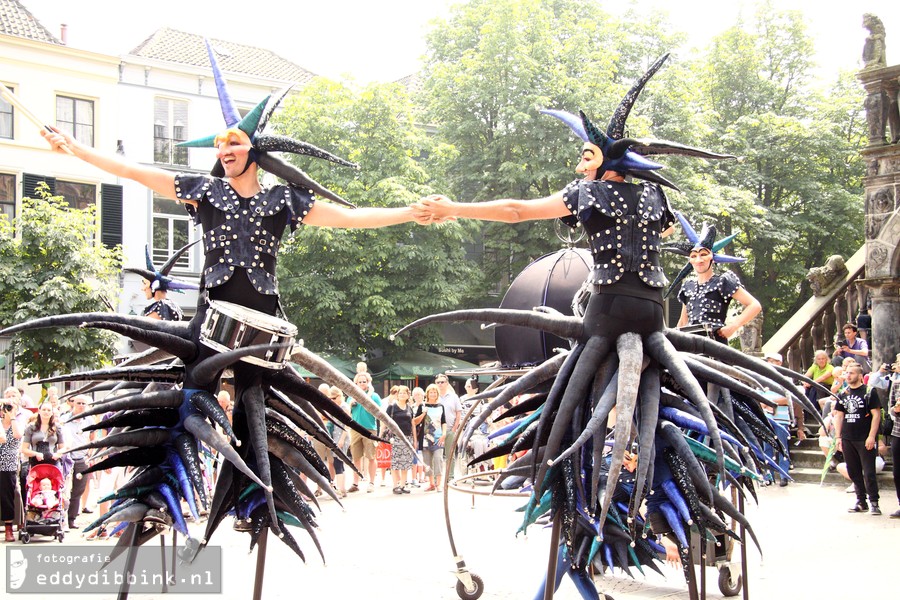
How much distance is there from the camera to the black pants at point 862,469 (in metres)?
11.7

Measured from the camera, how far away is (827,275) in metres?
16.8

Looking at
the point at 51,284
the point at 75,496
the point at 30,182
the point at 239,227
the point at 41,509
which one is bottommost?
the point at 75,496

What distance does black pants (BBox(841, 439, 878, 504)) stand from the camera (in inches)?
461

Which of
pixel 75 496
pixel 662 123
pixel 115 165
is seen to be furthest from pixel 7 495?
pixel 662 123

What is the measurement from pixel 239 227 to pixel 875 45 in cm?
1302

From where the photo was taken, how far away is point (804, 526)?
10.5 meters

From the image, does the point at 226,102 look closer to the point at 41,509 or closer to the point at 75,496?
the point at 41,509

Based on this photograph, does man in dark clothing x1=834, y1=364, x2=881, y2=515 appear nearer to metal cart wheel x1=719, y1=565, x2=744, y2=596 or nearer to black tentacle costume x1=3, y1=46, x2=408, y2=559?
metal cart wheel x1=719, y1=565, x2=744, y2=596

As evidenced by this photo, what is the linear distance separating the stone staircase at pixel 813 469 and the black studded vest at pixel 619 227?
10.1 meters

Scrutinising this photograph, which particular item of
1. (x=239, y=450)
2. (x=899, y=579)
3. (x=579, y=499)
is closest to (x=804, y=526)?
(x=899, y=579)

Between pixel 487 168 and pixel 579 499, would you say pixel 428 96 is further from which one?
pixel 579 499

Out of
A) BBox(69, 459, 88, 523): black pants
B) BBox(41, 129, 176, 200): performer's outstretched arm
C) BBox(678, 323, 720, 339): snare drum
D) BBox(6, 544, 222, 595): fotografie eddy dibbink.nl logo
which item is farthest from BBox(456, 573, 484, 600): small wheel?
BBox(69, 459, 88, 523): black pants

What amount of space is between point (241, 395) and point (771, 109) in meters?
27.8

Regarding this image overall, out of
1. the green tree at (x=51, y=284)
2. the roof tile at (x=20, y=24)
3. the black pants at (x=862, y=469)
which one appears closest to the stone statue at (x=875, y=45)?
the black pants at (x=862, y=469)
